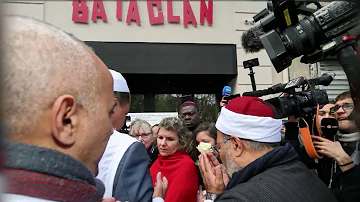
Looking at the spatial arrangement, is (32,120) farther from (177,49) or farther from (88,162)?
(177,49)

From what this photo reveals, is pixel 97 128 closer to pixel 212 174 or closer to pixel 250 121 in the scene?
pixel 250 121

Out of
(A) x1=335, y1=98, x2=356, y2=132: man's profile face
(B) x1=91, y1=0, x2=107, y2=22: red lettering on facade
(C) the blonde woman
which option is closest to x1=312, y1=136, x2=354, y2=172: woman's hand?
(A) x1=335, y1=98, x2=356, y2=132: man's profile face

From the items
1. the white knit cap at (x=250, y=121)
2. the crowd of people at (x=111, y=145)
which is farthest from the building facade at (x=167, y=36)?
the white knit cap at (x=250, y=121)

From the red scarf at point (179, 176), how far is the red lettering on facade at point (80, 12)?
334 centimetres

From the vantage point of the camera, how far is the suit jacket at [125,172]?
4.79 feet

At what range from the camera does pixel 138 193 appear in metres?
1.47

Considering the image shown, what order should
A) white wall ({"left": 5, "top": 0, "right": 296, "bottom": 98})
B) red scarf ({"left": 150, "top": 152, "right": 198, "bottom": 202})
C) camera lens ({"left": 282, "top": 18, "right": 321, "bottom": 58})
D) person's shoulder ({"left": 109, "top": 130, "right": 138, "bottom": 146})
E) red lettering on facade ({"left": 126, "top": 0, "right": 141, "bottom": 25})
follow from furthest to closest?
red lettering on facade ({"left": 126, "top": 0, "right": 141, "bottom": 25}), white wall ({"left": 5, "top": 0, "right": 296, "bottom": 98}), red scarf ({"left": 150, "top": 152, "right": 198, "bottom": 202}), camera lens ({"left": 282, "top": 18, "right": 321, "bottom": 58}), person's shoulder ({"left": 109, "top": 130, "right": 138, "bottom": 146})

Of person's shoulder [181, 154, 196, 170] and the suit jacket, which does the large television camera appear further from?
person's shoulder [181, 154, 196, 170]

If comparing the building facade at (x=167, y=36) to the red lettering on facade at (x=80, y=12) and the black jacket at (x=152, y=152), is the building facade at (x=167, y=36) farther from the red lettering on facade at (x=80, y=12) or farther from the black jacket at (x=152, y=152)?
the black jacket at (x=152, y=152)

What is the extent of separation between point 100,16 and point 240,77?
2.51 meters

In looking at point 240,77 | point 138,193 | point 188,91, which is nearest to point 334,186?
point 138,193

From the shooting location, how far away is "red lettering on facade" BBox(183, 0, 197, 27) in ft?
19.1

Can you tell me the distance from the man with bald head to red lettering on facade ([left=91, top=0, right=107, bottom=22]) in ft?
16.5

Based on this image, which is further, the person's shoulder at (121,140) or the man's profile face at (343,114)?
the man's profile face at (343,114)
